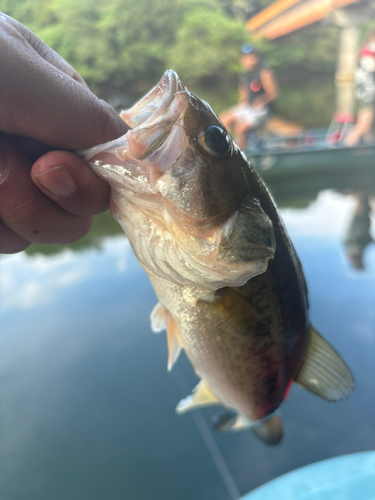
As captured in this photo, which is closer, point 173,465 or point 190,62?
point 173,465

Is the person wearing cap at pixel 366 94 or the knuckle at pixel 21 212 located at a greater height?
the knuckle at pixel 21 212

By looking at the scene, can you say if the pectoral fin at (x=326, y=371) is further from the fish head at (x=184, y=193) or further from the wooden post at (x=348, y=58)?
the wooden post at (x=348, y=58)

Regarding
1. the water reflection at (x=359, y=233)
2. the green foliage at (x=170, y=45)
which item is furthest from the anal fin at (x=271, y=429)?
the green foliage at (x=170, y=45)

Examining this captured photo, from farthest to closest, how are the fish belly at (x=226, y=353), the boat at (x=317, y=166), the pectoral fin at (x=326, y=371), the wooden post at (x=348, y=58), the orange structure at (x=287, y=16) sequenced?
the wooden post at (x=348, y=58) → the orange structure at (x=287, y=16) → the boat at (x=317, y=166) → the pectoral fin at (x=326, y=371) → the fish belly at (x=226, y=353)

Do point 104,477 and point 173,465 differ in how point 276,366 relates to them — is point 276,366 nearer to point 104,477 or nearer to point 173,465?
point 173,465

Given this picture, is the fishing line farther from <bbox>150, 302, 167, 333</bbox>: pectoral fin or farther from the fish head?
the fish head

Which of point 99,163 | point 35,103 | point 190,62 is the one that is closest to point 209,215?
point 99,163

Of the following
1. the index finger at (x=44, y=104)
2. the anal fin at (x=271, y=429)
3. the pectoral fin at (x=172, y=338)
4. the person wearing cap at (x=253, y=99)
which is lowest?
the person wearing cap at (x=253, y=99)
